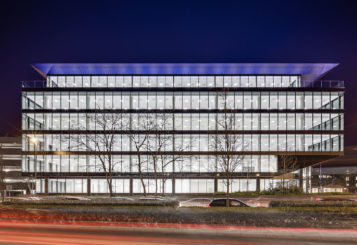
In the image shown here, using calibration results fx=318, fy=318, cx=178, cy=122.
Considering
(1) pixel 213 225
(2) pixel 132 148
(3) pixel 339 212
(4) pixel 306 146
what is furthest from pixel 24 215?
(4) pixel 306 146

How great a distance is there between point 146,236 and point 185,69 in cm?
4639

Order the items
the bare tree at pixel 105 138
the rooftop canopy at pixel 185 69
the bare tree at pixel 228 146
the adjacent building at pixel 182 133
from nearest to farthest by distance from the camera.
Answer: the bare tree at pixel 228 146, the bare tree at pixel 105 138, the adjacent building at pixel 182 133, the rooftop canopy at pixel 185 69

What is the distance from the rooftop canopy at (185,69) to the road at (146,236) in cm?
4353

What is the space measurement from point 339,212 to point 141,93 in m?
39.2

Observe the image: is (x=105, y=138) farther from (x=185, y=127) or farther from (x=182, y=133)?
(x=185, y=127)

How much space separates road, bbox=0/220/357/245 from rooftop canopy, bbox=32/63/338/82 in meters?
43.5

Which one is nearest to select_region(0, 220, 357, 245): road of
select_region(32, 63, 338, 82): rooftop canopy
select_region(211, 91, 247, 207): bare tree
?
select_region(211, 91, 247, 207): bare tree

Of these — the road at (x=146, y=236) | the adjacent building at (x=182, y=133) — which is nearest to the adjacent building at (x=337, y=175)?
the adjacent building at (x=182, y=133)

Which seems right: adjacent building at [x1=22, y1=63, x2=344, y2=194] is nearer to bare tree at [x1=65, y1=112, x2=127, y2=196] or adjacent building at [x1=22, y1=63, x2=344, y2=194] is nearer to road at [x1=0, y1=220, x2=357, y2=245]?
bare tree at [x1=65, y1=112, x2=127, y2=196]

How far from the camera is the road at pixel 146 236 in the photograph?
1327 centimetres

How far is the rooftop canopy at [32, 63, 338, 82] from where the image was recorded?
5738 cm

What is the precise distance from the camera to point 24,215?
19.7 meters

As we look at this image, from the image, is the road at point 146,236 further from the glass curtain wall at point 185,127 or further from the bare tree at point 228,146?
the glass curtain wall at point 185,127

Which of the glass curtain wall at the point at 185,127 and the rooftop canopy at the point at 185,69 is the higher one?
the rooftop canopy at the point at 185,69
